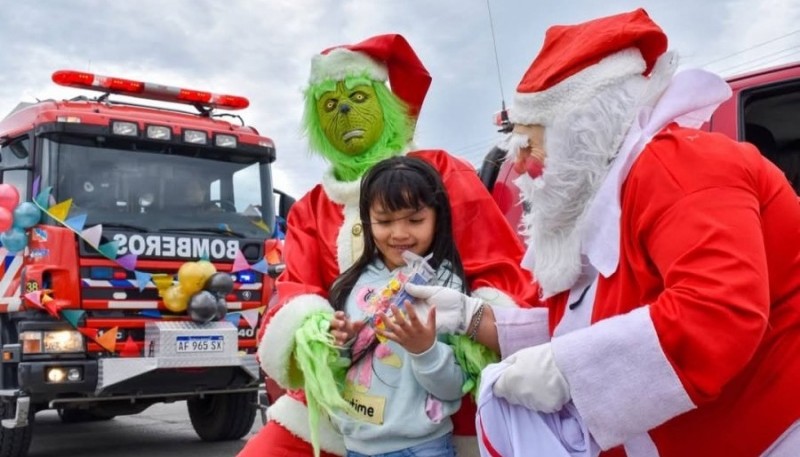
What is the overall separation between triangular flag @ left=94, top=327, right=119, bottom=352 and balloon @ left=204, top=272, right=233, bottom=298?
728 millimetres

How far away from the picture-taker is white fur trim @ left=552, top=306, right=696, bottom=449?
1295mm

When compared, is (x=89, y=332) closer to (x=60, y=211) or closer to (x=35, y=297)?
(x=35, y=297)

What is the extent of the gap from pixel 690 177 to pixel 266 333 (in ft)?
4.47

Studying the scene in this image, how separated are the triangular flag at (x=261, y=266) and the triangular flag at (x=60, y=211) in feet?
4.72

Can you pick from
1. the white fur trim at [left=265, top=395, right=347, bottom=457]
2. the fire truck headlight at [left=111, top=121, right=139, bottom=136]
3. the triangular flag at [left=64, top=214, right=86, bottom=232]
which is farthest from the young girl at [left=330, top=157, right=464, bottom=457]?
the fire truck headlight at [left=111, top=121, right=139, bottom=136]

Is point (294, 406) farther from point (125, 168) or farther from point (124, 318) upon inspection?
point (125, 168)

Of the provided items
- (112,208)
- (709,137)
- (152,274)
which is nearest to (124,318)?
(152,274)

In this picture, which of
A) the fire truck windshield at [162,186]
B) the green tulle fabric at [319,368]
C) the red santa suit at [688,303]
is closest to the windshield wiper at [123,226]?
the fire truck windshield at [162,186]

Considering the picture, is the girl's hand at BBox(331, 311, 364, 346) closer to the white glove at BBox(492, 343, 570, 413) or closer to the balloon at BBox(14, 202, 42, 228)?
the white glove at BBox(492, 343, 570, 413)

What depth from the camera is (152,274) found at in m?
6.02

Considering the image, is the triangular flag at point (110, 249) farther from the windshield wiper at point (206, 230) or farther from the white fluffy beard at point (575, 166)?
the white fluffy beard at point (575, 166)

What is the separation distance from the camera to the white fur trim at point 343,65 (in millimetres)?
2635

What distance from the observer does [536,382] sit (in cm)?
141

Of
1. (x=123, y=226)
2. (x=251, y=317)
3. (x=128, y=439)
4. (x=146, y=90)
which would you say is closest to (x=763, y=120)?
(x=251, y=317)
